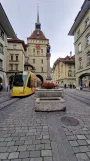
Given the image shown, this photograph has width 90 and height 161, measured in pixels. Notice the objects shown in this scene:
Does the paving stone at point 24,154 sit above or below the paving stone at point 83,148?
below

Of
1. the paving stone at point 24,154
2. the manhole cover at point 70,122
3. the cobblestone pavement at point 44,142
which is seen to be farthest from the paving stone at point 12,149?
the manhole cover at point 70,122

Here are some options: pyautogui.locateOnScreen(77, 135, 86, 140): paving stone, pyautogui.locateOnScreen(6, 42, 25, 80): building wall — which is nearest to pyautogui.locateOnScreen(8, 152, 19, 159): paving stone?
pyautogui.locateOnScreen(77, 135, 86, 140): paving stone

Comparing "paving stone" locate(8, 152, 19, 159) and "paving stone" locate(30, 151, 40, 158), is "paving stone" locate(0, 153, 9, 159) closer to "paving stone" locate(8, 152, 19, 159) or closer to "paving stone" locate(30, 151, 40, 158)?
"paving stone" locate(8, 152, 19, 159)

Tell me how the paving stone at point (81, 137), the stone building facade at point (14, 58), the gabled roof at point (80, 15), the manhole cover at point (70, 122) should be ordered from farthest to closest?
the stone building facade at point (14, 58), the gabled roof at point (80, 15), the manhole cover at point (70, 122), the paving stone at point (81, 137)

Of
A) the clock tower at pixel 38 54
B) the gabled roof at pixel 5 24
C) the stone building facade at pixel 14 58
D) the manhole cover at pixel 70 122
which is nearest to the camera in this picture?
the manhole cover at pixel 70 122

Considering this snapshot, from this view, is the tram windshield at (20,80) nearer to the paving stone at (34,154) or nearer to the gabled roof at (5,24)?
the paving stone at (34,154)

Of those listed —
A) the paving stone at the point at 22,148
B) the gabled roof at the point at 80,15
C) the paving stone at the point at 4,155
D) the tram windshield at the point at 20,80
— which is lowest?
the paving stone at the point at 4,155

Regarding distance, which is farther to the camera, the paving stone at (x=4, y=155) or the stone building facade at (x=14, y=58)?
the stone building facade at (x=14, y=58)

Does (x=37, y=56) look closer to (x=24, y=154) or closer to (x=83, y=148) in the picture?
(x=83, y=148)

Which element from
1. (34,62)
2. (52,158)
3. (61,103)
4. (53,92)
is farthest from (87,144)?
(34,62)

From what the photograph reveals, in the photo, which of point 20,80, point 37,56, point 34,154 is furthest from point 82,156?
point 37,56

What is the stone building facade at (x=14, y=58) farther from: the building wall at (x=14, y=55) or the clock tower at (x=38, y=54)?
the clock tower at (x=38, y=54)

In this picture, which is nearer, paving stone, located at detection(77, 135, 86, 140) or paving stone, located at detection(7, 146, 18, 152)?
paving stone, located at detection(7, 146, 18, 152)

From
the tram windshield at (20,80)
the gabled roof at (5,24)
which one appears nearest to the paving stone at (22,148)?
the tram windshield at (20,80)
